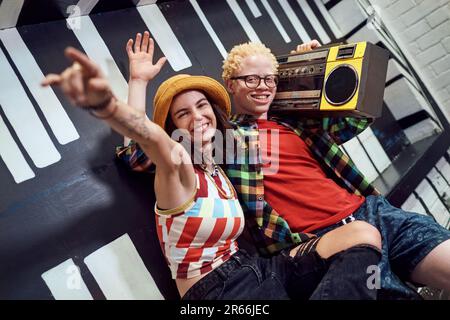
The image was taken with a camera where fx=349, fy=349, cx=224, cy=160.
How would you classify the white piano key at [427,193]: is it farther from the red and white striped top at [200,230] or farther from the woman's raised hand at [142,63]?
the woman's raised hand at [142,63]

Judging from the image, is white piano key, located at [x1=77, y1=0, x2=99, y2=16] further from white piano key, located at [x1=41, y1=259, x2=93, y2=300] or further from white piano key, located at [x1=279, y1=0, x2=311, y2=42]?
white piano key, located at [x1=279, y1=0, x2=311, y2=42]

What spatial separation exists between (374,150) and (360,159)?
175mm

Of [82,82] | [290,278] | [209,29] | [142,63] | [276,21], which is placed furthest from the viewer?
[276,21]

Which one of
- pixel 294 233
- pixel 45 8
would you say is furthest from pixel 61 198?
pixel 294 233

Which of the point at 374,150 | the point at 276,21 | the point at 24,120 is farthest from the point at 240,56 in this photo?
the point at 374,150

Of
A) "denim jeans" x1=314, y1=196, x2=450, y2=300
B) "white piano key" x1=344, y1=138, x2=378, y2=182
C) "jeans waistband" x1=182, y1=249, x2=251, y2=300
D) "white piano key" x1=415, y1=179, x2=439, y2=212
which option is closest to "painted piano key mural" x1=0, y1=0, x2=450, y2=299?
"jeans waistband" x1=182, y1=249, x2=251, y2=300

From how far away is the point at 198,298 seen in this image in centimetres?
87

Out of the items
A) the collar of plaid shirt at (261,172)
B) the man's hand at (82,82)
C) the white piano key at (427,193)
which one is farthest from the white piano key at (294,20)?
the man's hand at (82,82)

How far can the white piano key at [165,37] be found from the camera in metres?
1.40

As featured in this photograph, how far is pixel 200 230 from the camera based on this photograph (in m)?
0.87

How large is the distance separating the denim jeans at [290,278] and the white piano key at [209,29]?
38.9 inches

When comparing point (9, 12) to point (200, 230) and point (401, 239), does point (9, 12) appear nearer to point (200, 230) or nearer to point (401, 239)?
point (200, 230)

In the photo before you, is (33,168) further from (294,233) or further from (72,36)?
(294,233)

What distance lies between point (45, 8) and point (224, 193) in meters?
0.80
